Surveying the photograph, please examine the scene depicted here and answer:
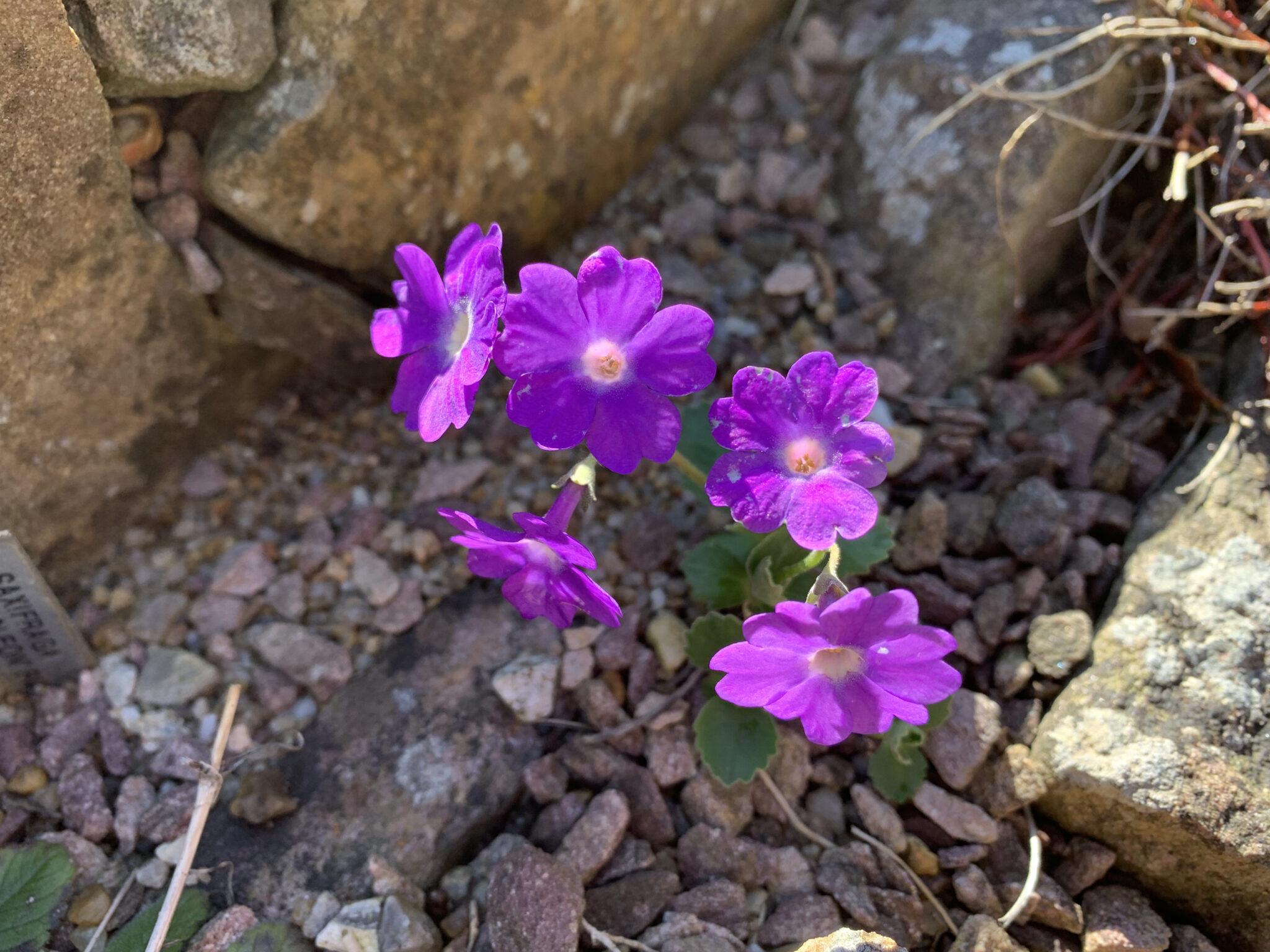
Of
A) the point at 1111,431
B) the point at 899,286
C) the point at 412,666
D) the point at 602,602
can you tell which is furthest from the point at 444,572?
the point at 1111,431

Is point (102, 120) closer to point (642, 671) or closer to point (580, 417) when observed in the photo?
point (580, 417)

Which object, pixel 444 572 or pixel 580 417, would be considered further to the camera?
pixel 444 572

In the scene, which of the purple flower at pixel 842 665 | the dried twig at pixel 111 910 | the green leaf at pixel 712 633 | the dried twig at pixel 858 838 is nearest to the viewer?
the purple flower at pixel 842 665

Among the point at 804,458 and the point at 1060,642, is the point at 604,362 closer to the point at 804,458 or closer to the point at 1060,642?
the point at 804,458

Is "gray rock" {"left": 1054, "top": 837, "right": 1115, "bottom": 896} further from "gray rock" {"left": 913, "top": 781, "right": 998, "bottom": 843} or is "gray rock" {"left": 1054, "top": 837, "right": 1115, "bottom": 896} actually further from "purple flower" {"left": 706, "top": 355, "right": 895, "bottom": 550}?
"purple flower" {"left": 706, "top": 355, "right": 895, "bottom": 550}

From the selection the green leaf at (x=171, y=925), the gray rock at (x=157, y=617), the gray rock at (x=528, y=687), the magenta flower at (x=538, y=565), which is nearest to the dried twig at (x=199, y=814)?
the green leaf at (x=171, y=925)

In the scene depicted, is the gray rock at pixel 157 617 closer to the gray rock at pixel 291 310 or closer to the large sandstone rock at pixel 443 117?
the gray rock at pixel 291 310
